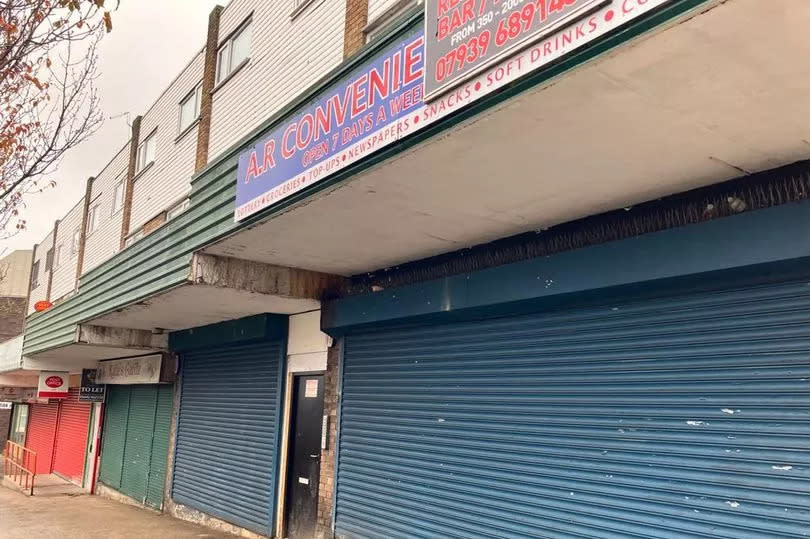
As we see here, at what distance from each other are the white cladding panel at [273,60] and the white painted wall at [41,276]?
1748 centimetres

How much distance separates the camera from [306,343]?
1000 centimetres

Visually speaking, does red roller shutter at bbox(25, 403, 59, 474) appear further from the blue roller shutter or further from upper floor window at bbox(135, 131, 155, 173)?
the blue roller shutter

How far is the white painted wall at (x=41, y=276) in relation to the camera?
25.6m

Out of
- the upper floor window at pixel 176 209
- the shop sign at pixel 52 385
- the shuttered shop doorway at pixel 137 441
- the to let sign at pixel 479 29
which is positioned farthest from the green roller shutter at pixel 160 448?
the to let sign at pixel 479 29

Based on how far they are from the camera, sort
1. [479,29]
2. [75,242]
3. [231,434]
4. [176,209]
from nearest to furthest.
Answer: [479,29] < [231,434] < [176,209] < [75,242]

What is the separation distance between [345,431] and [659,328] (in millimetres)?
4819

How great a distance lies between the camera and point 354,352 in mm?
9023

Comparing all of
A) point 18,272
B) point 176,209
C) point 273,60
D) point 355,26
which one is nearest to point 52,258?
point 176,209

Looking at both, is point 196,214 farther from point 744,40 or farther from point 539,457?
point 744,40

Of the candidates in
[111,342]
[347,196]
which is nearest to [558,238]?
[347,196]

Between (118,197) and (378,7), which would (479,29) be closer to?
(378,7)

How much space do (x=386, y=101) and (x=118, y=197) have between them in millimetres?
14993

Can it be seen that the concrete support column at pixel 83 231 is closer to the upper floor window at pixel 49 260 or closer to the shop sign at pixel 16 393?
the upper floor window at pixel 49 260

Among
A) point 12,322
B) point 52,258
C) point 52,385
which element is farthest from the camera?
point 12,322
